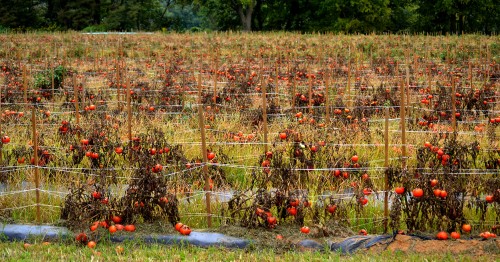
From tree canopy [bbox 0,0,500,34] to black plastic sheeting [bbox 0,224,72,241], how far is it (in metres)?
32.4

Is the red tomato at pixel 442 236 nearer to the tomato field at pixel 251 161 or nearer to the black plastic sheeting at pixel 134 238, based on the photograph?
the tomato field at pixel 251 161

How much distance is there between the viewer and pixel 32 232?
226 inches

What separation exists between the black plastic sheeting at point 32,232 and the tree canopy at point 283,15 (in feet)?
106

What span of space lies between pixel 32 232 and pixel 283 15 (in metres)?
38.7

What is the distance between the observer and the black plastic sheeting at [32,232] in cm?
568

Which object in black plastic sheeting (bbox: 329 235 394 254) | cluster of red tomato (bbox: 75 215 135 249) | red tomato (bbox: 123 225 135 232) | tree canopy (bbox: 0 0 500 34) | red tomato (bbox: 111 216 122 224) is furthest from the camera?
tree canopy (bbox: 0 0 500 34)

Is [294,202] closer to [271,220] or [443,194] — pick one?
[271,220]

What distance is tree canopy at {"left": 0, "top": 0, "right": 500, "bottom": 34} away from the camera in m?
39.2

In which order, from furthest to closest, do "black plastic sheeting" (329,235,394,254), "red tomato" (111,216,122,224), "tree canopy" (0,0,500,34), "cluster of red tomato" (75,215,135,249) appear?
"tree canopy" (0,0,500,34), "red tomato" (111,216,122,224), "cluster of red tomato" (75,215,135,249), "black plastic sheeting" (329,235,394,254)

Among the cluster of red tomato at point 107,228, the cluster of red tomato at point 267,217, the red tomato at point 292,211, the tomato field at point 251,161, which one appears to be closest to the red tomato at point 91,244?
the cluster of red tomato at point 107,228

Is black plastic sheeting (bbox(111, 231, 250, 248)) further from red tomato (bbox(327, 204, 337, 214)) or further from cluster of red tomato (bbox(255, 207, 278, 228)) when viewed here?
red tomato (bbox(327, 204, 337, 214))

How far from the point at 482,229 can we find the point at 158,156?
325cm

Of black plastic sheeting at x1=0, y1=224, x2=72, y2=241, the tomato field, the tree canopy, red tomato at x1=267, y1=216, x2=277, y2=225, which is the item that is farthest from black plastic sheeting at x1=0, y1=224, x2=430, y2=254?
the tree canopy

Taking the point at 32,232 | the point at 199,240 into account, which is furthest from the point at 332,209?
the point at 32,232
